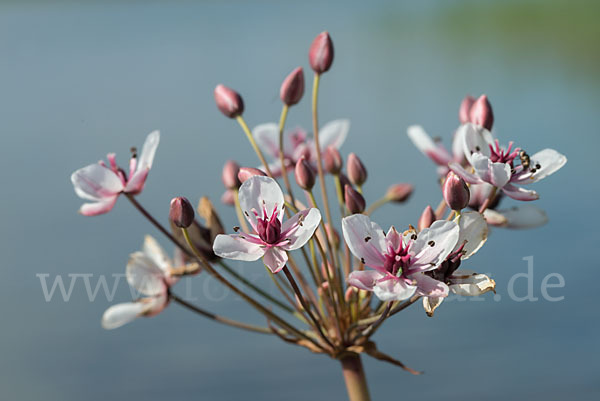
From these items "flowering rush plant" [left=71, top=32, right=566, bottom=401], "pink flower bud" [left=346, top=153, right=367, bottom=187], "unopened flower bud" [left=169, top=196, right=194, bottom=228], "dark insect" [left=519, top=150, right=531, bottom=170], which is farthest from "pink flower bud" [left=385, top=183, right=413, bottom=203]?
"unopened flower bud" [left=169, top=196, right=194, bottom=228]

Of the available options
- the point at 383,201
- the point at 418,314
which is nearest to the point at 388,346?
the point at 418,314

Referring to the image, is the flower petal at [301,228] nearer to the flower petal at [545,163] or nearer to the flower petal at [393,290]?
the flower petal at [393,290]

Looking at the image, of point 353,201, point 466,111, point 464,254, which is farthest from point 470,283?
point 466,111

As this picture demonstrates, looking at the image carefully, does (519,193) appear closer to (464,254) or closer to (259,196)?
(464,254)

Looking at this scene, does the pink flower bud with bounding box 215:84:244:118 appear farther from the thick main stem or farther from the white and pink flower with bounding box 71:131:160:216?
the thick main stem

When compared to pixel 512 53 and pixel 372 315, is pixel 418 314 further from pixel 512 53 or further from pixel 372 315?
pixel 512 53
